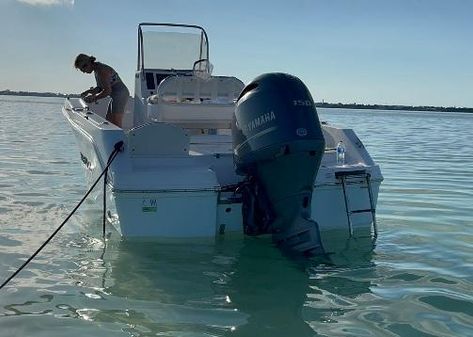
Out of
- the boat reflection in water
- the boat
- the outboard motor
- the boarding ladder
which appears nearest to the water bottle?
the boat

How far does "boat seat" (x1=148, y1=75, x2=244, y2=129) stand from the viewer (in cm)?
667

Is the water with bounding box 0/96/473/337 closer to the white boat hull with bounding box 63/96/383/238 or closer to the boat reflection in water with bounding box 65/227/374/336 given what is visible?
the boat reflection in water with bounding box 65/227/374/336

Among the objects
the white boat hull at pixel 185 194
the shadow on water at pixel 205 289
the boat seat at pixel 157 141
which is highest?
the boat seat at pixel 157 141

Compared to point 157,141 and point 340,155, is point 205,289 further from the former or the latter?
point 340,155

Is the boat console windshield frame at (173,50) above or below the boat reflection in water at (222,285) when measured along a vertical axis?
above

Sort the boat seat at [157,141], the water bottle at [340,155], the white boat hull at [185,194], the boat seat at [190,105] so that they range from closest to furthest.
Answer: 1. the white boat hull at [185,194]
2. the boat seat at [157,141]
3. the water bottle at [340,155]
4. the boat seat at [190,105]

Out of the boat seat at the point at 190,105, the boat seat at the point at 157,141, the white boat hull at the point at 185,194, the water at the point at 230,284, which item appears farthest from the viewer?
the boat seat at the point at 190,105

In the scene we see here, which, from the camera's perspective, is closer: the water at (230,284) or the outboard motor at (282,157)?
the water at (230,284)

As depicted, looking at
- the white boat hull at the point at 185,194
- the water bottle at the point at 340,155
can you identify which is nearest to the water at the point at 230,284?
the white boat hull at the point at 185,194

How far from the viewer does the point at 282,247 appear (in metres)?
4.80

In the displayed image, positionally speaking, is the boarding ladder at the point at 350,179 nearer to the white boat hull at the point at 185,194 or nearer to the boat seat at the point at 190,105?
the white boat hull at the point at 185,194

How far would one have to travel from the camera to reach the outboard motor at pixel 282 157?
182 inches

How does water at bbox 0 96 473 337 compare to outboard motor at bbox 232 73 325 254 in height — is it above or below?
below

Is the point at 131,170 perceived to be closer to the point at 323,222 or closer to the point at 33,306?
the point at 33,306
